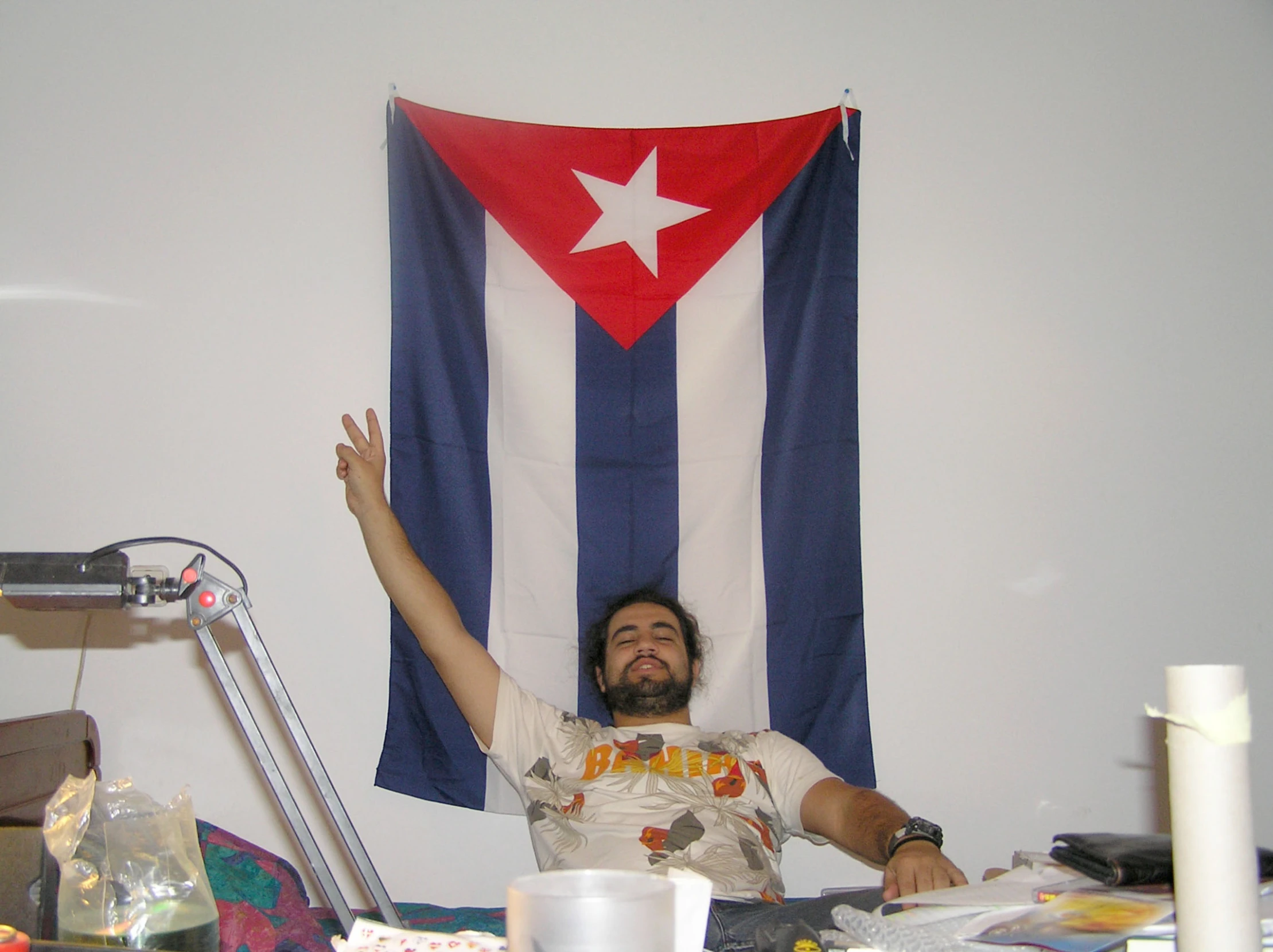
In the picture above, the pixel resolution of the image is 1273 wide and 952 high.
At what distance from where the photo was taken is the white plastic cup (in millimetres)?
486

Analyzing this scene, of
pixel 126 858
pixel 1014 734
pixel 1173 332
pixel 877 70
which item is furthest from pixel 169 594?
pixel 1173 332

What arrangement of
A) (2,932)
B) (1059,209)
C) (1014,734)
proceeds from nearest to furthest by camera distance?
(2,932)
(1014,734)
(1059,209)

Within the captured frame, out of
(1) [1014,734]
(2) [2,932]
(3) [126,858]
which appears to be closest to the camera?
(2) [2,932]

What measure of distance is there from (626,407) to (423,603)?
562 millimetres

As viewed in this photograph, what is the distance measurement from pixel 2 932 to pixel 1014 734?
1.78 meters

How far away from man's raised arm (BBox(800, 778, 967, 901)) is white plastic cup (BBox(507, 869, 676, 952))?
0.96 meters

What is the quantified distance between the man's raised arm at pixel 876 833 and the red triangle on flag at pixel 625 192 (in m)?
0.96

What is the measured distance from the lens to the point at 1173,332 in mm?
2064

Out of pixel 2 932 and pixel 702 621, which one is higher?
pixel 702 621

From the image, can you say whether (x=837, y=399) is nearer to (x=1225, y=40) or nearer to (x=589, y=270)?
(x=589, y=270)

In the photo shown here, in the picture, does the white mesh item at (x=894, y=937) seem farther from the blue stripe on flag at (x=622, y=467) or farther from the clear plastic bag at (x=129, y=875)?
the blue stripe on flag at (x=622, y=467)

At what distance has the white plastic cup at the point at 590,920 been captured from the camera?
486mm

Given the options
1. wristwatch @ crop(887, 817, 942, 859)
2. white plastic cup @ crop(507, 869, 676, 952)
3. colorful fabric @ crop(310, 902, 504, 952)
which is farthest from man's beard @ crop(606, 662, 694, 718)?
white plastic cup @ crop(507, 869, 676, 952)

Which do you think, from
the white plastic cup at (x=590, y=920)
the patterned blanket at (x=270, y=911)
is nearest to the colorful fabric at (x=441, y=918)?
the patterned blanket at (x=270, y=911)
